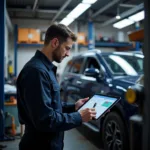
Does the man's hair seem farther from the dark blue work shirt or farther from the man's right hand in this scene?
the man's right hand

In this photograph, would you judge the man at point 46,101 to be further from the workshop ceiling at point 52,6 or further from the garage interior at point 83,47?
the workshop ceiling at point 52,6

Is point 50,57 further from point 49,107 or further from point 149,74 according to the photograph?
point 149,74

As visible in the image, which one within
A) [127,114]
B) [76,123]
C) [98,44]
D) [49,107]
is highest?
[98,44]

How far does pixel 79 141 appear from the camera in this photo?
4887 millimetres

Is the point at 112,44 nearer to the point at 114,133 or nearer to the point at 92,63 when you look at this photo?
the point at 92,63

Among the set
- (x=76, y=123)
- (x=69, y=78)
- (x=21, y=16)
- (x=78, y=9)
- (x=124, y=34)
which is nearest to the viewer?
(x=76, y=123)

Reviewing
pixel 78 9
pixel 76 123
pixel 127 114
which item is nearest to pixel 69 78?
pixel 127 114

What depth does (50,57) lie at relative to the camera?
185 cm

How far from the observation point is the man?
5.23 ft

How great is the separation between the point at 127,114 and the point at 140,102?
7.65 feet

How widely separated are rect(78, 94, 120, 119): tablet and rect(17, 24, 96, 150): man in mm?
135

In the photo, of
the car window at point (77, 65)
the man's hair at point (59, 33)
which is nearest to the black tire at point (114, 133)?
the man's hair at point (59, 33)

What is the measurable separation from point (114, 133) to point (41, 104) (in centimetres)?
234

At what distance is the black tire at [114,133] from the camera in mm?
3441
